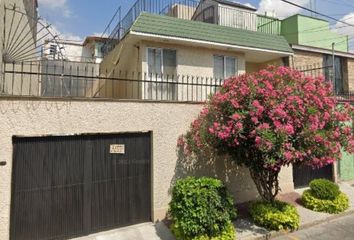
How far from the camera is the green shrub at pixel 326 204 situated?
8141 mm

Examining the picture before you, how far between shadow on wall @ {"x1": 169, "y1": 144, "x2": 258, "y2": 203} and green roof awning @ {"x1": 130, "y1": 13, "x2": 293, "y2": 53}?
4.23 m

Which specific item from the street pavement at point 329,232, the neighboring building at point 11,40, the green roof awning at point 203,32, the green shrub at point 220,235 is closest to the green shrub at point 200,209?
the green shrub at point 220,235

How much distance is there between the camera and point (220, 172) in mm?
8250

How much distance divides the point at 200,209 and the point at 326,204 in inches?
171

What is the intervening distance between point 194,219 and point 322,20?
47.3ft

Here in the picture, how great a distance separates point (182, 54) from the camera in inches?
409

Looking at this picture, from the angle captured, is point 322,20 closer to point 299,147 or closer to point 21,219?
point 299,147

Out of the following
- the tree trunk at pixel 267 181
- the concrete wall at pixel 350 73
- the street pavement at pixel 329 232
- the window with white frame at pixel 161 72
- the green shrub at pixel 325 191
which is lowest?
the street pavement at pixel 329 232

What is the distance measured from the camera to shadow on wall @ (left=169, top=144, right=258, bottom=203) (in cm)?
767

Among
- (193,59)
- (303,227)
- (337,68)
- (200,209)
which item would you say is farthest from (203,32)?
(337,68)

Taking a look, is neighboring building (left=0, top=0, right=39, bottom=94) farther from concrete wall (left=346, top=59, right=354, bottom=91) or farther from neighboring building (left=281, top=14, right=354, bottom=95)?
concrete wall (left=346, top=59, right=354, bottom=91)

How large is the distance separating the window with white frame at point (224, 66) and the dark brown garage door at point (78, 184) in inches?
197

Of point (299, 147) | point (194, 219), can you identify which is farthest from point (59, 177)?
point (299, 147)

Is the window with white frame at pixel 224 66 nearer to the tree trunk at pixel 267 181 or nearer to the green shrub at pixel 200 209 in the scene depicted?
the tree trunk at pixel 267 181
